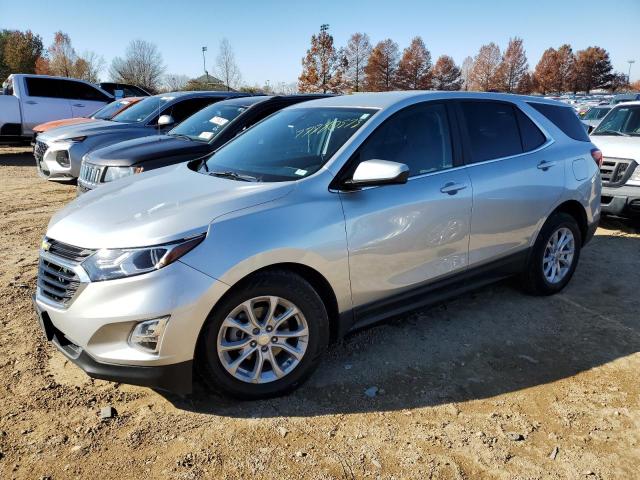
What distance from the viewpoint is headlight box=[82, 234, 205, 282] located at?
263 cm

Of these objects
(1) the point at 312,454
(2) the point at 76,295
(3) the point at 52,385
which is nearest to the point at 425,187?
(1) the point at 312,454

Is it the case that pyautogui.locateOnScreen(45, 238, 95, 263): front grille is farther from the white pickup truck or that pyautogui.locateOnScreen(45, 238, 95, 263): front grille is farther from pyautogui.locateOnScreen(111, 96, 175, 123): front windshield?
the white pickup truck

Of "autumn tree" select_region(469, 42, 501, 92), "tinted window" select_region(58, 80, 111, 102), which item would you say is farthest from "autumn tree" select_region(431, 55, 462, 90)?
"tinted window" select_region(58, 80, 111, 102)

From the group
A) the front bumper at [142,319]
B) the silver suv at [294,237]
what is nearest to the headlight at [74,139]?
the silver suv at [294,237]

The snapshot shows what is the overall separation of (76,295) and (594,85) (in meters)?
95.1

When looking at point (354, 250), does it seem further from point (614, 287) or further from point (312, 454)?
point (614, 287)

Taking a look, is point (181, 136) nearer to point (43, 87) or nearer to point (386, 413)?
point (386, 413)

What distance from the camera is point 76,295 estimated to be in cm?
273

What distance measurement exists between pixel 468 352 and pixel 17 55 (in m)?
62.4

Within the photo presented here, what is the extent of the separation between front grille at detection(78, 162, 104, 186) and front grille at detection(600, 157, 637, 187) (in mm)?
6374

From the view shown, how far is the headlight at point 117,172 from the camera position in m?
5.80

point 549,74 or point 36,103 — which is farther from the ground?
point 549,74

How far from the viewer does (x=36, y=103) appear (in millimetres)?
13117

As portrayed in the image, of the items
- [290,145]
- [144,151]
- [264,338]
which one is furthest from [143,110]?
[264,338]
